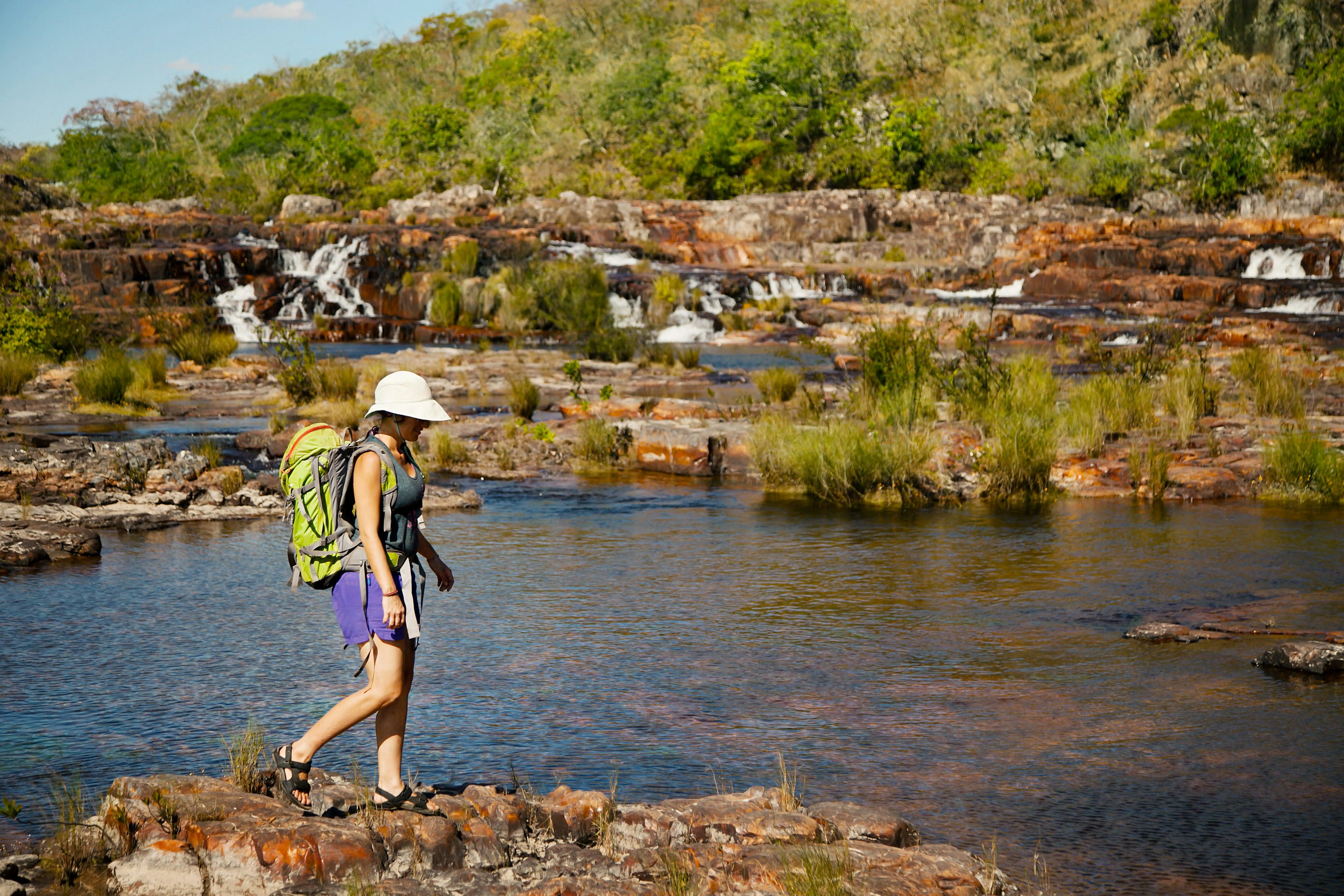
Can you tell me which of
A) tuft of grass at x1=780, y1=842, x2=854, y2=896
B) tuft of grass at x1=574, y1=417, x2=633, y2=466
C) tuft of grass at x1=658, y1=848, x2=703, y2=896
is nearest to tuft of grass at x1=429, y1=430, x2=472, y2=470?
tuft of grass at x1=574, y1=417, x2=633, y2=466

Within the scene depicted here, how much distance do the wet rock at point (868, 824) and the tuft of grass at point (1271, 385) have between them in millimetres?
10827

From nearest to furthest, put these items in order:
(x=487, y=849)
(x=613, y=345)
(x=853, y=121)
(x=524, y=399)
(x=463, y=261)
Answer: (x=487, y=849) → (x=524, y=399) → (x=613, y=345) → (x=463, y=261) → (x=853, y=121)

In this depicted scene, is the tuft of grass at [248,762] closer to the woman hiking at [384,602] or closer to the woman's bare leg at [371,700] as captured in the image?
the woman hiking at [384,602]

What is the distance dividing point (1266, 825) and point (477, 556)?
5827 mm

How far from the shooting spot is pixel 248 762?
14.1ft

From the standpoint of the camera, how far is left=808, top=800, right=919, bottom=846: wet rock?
396 cm

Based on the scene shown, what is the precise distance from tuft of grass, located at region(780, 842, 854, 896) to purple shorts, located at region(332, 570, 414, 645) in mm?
1366

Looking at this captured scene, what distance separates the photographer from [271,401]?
705 inches

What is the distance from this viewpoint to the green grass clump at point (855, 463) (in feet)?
36.7

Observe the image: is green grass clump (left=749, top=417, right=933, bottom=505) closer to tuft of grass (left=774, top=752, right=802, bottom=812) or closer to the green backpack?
tuft of grass (left=774, top=752, right=802, bottom=812)

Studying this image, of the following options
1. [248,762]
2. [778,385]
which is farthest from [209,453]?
[248,762]

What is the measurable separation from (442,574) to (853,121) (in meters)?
54.5

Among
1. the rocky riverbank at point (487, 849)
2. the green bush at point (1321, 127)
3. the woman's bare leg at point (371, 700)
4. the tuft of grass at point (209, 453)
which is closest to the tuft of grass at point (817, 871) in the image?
the rocky riverbank at point (487, 849)

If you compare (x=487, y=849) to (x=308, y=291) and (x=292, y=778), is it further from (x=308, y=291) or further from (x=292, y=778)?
(x=308, y=291)
